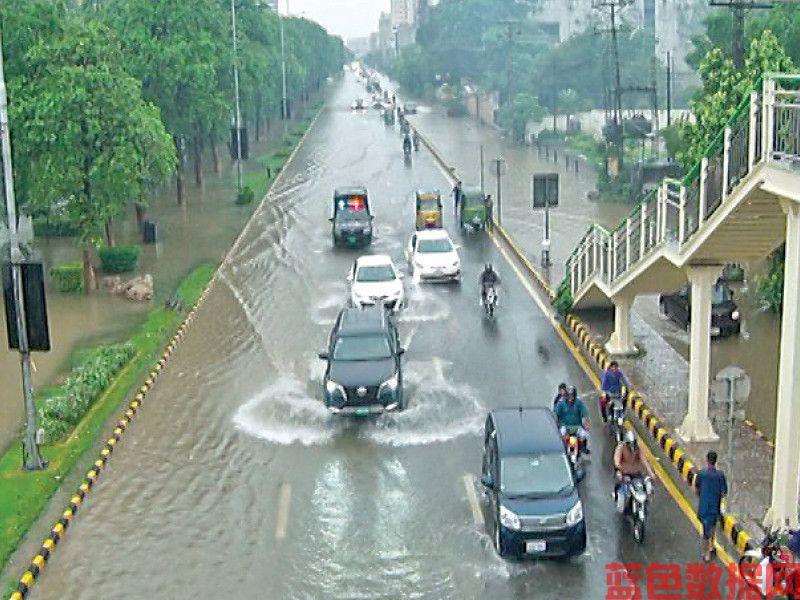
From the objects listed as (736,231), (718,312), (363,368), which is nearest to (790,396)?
(736,231)

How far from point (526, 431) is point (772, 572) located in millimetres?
3938

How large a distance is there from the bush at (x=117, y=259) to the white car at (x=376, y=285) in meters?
7.59

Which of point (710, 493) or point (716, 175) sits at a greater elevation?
point (716, 175)

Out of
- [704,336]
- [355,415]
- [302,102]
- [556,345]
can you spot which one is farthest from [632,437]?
[302,102]

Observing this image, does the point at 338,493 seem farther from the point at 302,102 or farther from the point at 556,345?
the point at 302,102

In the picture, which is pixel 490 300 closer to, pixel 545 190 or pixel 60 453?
pixel 545 190

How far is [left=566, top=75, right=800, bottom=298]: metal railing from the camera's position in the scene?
1312cm

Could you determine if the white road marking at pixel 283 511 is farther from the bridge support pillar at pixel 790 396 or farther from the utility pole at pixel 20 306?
the bridge support pillar at pixel 790 396

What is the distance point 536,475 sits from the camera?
14.2 m

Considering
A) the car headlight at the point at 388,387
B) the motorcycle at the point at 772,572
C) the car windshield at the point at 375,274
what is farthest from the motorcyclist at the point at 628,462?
the car windshield at the point at 375,274

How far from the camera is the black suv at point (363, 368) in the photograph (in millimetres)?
19391

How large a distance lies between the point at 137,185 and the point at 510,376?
1281 centimetres

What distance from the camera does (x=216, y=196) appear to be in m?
51.1

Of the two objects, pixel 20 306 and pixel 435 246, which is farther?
pixel 435 246
